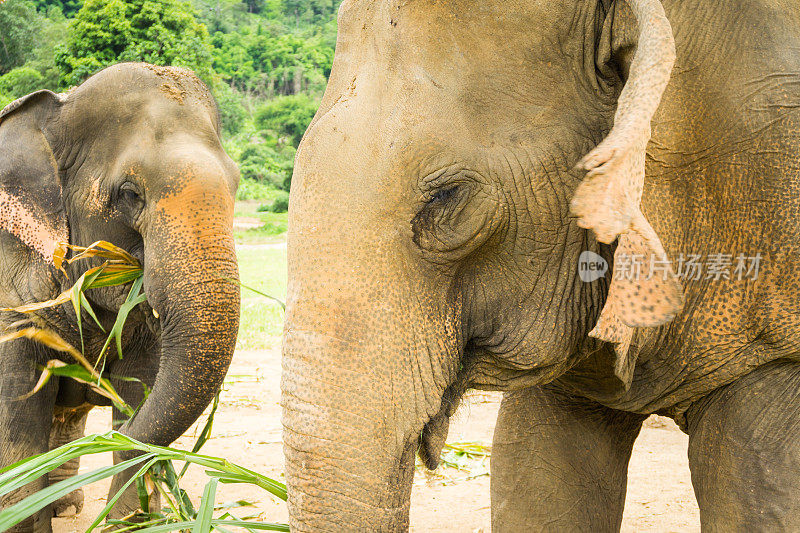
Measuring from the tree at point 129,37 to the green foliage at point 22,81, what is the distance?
3089mm

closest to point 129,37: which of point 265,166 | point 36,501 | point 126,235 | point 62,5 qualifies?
point 265,166

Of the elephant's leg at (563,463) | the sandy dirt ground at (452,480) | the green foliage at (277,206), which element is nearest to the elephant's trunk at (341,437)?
the elephant's leg at (563,463)

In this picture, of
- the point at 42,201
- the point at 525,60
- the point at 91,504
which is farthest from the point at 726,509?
the point at 91,504

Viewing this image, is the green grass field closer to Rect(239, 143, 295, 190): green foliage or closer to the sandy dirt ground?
the sandy dirt ground

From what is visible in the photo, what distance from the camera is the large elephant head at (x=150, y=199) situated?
3371 mm

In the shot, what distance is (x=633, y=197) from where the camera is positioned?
4.43ft

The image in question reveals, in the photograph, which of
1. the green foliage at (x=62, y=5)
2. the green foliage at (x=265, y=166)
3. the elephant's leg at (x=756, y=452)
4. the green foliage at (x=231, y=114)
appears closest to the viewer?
the elephant's leg at (x=756, y=452)

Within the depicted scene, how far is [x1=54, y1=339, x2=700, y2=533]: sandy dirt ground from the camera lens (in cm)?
403

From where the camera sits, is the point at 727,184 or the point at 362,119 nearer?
the point at 362,119

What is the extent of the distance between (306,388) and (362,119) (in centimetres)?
45

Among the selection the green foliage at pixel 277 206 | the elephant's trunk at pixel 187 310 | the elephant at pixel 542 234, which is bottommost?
the green foliage at pixel 277 206

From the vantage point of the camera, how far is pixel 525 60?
1632 mm

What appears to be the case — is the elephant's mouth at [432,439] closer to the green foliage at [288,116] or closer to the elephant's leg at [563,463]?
the elephant's leg at [563,463]

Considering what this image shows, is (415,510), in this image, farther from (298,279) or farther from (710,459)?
(298,279)
